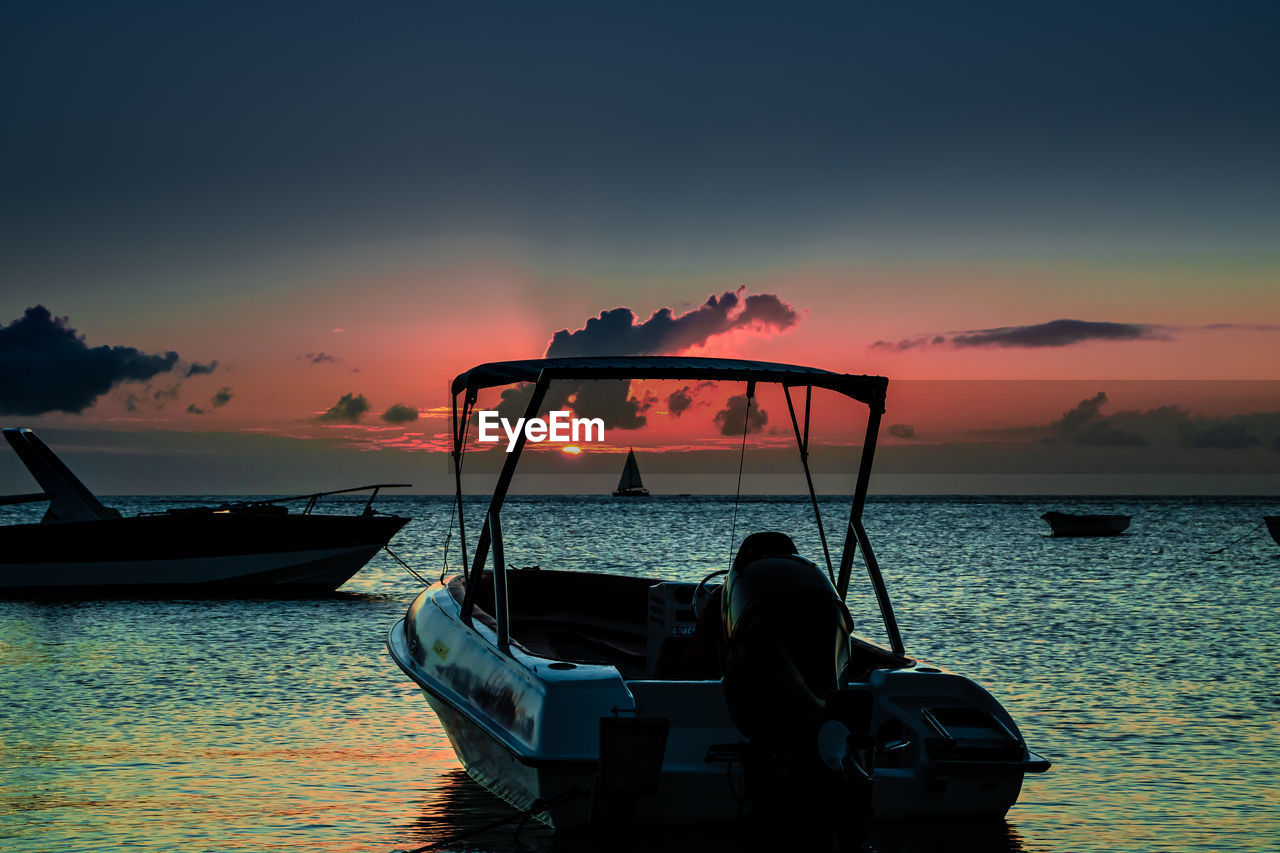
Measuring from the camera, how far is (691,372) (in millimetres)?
7582

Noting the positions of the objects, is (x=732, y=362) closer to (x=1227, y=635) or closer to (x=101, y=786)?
(x=101, y=786)

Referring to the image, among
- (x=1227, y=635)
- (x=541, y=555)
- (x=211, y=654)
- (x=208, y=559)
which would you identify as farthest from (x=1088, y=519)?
(x=211, y=654)

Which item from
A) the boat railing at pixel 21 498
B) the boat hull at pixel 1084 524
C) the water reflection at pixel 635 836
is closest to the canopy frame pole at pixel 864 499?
the water reflection at pixel 635 836

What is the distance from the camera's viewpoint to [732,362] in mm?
8125

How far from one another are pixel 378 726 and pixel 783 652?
717 centimetres

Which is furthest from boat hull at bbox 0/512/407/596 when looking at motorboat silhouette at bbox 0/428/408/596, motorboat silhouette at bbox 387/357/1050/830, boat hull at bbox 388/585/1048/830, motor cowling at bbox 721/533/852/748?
motor cowling at bbox 721/533/852/748

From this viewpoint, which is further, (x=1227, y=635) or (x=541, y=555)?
(x=541, y=555)

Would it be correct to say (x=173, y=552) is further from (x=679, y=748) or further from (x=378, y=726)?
(x=679, y=748)

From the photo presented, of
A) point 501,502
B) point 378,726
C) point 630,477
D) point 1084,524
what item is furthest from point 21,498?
point 630,477

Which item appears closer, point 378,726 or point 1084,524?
point 378,726

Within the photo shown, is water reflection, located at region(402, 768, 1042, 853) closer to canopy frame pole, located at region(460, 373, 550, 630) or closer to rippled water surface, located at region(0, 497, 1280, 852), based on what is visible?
rippled water surface, located at region(0, 497, 1280, 852)

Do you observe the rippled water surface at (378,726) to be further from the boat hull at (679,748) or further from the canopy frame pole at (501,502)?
the canopy frame pole at (501,502)

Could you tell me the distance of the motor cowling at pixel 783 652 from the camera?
5512 mm

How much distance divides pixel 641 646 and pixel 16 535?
62.5 feet
